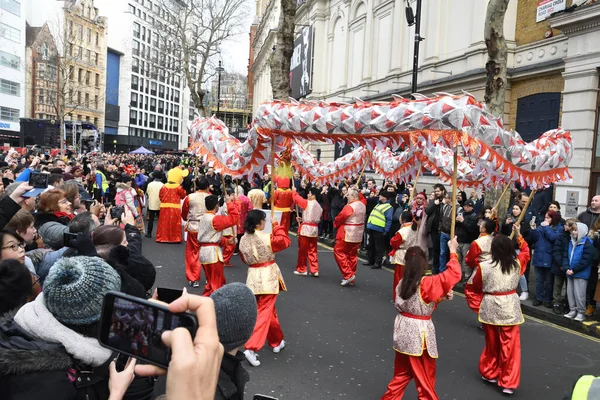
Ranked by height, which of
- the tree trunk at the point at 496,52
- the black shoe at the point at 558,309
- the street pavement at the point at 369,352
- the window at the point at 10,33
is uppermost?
the window at the point at 10,33

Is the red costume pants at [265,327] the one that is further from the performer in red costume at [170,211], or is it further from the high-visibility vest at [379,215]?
the performer in red costume at [170,211]

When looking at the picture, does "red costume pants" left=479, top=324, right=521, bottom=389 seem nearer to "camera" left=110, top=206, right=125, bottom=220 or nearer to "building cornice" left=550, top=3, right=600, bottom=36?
"camera" left=110, top=206, right=125, bottom=220

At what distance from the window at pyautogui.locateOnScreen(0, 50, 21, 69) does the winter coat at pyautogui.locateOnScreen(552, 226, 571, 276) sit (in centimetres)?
5203

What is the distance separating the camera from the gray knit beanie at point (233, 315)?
1857mm

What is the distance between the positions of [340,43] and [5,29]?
115ft

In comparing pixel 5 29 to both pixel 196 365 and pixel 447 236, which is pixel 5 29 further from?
pixel 196 365

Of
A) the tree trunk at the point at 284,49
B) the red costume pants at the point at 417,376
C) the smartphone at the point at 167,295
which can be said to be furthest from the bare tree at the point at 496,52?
the smartphone at the point at 167,295

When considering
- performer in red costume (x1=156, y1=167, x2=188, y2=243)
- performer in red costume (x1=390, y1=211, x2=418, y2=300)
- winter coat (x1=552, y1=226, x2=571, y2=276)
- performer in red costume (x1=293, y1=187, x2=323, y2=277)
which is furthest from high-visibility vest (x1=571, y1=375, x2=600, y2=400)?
performer in red costume (x1=156, y1=167, x2=188, y2=243)

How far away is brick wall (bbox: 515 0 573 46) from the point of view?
14.0m

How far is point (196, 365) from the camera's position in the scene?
1.37 metres

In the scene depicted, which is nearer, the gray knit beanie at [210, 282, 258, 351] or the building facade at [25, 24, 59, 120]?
the gray knit beanie at [210, 282, 258, 351]

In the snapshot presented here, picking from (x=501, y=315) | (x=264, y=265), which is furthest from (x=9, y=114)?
(x=501, y=315)

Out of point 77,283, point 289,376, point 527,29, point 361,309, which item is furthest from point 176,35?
point 77,283

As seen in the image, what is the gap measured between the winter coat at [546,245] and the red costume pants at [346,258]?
308 cm
